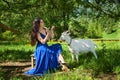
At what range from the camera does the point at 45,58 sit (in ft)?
26.9

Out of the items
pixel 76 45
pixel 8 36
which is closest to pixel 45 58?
pixel 76 45

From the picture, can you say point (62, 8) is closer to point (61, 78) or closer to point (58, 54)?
point (58, 54)

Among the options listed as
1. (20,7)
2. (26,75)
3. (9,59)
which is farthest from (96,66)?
(9,59)

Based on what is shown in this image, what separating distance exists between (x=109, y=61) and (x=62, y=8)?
170 cm

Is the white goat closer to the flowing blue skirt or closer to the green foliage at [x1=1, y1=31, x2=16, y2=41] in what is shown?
the flowing blue skirt

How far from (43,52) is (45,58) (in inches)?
5.8

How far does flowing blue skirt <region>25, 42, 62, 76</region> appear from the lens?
8.05 meters

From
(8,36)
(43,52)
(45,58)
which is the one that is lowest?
(8,36)

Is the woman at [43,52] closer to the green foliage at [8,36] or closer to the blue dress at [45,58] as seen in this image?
the blue dress at [45,58]

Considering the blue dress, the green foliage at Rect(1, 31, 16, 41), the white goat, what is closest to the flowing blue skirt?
the blue dress

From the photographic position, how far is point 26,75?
7.73 metres

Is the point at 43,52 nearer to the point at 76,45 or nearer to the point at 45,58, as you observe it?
the point at 45,58

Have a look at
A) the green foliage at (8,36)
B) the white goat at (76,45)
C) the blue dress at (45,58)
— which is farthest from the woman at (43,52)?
the green foliage at (8,36)

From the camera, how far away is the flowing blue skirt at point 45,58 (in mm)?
8047
